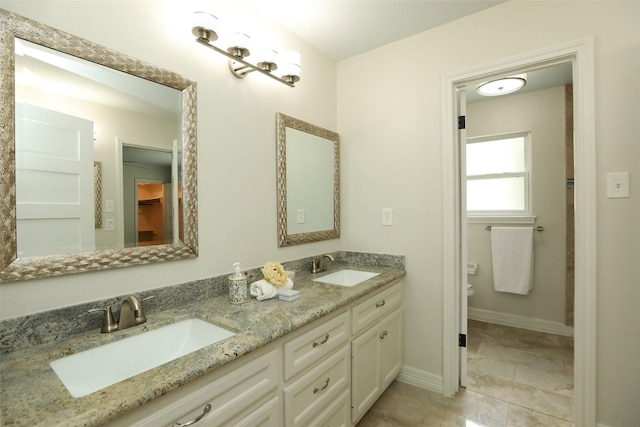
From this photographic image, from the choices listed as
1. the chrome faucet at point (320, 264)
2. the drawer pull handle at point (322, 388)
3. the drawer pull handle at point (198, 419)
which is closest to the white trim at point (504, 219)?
the chrome faucet at point (320, 264)

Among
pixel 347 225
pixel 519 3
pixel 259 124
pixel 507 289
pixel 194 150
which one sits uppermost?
pixel 519 3

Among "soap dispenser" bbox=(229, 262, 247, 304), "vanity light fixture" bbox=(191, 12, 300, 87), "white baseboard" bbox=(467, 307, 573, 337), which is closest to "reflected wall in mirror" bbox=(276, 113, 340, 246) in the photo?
"vanity light fixture" bbox=(191, 12, 300, 87)

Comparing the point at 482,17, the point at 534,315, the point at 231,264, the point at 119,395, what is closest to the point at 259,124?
the point at 231,264

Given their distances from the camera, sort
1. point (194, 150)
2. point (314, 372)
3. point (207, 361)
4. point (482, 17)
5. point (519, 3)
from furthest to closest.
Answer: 1. point (482, 17)
2. point (519, 3)
3. point (194, 150)
4. point (314, 372)
5. point (207, 361)

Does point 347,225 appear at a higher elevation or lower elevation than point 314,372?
higher

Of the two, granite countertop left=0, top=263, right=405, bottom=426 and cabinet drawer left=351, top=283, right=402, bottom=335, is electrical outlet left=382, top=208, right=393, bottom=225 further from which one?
granite countertop left=0, top=263, right=405, bottom=426

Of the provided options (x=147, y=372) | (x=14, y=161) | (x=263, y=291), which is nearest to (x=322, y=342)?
(x=263, y=291)

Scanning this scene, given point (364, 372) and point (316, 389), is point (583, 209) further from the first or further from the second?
point (316, 389)

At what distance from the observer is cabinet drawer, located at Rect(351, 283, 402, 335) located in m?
1.55

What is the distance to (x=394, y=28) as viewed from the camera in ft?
6.43

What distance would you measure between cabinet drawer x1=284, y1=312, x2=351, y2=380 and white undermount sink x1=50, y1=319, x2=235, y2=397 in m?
0.25

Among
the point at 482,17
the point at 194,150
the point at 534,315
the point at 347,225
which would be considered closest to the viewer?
the point at 194,150

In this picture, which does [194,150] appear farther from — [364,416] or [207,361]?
[364,416]

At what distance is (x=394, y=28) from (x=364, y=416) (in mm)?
2485
